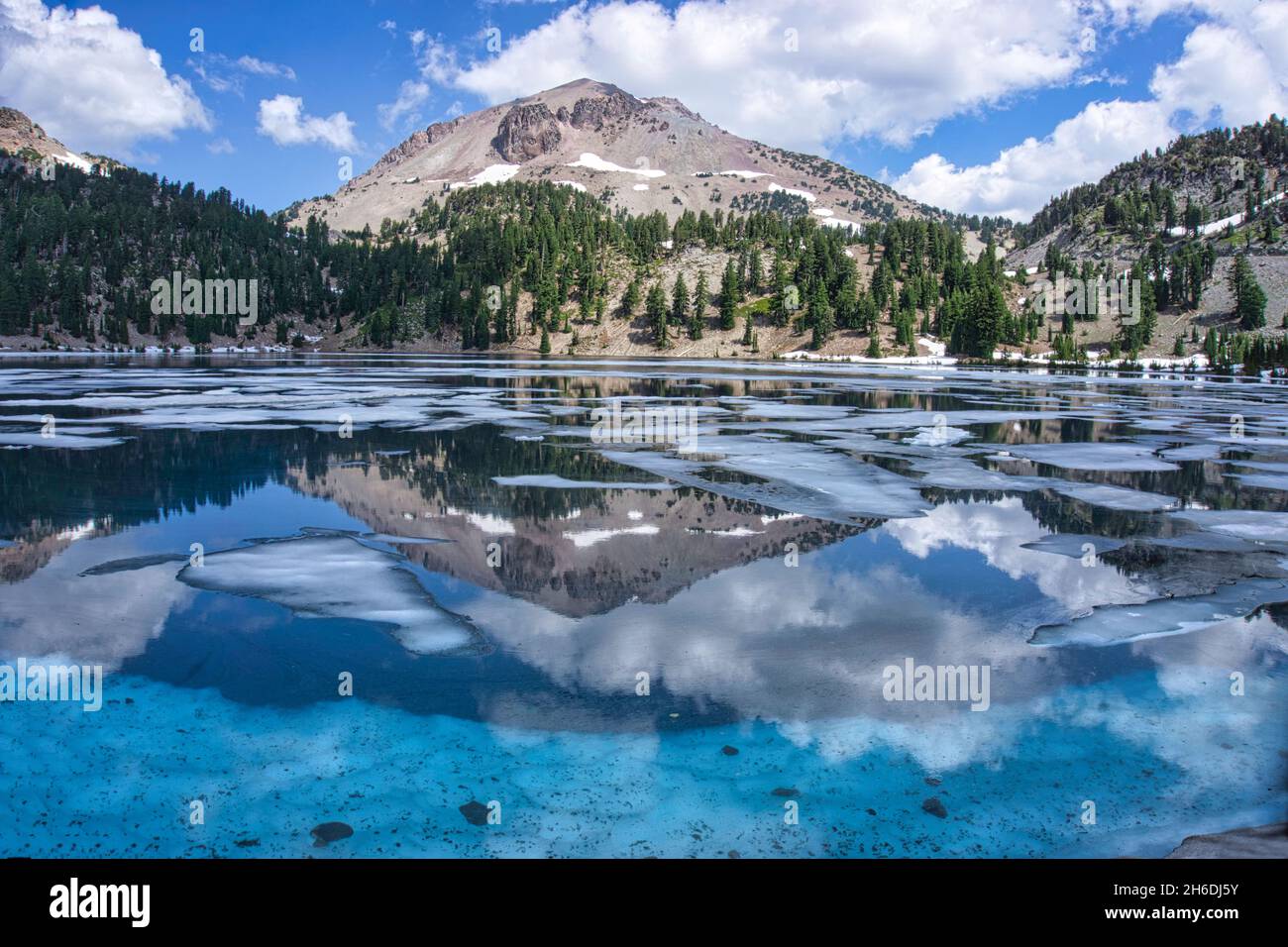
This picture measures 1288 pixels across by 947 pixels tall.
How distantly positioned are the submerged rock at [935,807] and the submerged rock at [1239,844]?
5.05ft

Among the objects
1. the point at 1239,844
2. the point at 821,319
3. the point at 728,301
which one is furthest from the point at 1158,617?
the point at 728,301

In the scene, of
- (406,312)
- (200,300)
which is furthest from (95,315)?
(406,312)

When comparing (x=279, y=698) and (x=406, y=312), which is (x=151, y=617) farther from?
(x=406, y=312)

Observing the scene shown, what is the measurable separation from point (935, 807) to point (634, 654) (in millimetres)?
3933

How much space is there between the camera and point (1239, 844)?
6.04m

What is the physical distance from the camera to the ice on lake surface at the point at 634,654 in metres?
6.41

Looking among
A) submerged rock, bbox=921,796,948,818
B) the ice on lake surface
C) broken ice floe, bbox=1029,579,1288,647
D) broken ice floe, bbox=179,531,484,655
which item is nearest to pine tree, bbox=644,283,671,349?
the ice on lake surface

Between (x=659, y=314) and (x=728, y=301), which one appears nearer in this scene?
(x=659, y=314)

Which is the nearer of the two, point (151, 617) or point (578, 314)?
point (151, 617)

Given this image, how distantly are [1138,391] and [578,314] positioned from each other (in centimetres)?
11338

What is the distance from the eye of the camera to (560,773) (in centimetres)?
698

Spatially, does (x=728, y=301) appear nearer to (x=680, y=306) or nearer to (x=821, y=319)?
(x=680, y=306)

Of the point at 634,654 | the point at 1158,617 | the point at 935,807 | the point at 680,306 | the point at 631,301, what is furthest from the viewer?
the point at 631,301
